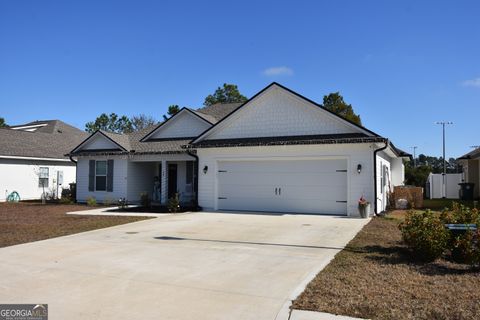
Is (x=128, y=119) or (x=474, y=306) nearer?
(x=474, y=306)

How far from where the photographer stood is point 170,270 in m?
7.37

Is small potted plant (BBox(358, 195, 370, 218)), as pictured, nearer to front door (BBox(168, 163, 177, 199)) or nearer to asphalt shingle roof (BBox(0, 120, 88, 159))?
front door (BBox(168, 163, 177, 199))

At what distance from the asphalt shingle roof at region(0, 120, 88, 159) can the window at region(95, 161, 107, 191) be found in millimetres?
4471

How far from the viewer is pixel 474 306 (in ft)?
17.2

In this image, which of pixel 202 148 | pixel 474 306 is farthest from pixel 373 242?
pixel 202 148

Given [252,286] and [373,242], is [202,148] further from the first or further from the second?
[252,286]

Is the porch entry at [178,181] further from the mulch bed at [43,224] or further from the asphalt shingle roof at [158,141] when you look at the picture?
the mulch bed at [43,224]

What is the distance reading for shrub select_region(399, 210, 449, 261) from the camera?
7617mm

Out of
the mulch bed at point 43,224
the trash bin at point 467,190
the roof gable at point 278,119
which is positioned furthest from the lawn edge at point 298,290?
the trash bin at point 467,190

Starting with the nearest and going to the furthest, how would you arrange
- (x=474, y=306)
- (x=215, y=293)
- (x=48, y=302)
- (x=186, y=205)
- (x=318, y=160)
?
(x=474, y=306) → (x=48, y=302) → (x=215, y=293) → (x=318, y=160) → (x=186, y=205)

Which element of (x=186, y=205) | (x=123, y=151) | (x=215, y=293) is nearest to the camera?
(x=215, y=293)

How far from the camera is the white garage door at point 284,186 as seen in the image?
16.6 metres

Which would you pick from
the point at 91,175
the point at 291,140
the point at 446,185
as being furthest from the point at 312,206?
the point at 446,185

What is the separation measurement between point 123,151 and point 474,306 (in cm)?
1985
